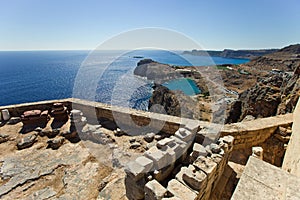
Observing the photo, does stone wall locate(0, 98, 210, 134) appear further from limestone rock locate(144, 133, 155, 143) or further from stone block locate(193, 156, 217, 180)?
stone block locate(193, 156, 217, 180)

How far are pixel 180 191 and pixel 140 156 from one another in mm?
1374

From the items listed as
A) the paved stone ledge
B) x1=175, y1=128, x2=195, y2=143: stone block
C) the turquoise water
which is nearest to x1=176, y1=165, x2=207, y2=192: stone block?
the paved stone ledge

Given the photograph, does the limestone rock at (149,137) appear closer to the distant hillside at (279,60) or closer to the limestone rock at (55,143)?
the limestone rock at (55,143)

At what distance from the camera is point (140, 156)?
3.79 meters

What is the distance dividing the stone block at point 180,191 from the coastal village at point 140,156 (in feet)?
0.05

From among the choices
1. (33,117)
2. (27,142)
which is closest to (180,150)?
(27,142)

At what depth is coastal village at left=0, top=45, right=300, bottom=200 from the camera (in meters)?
2.66

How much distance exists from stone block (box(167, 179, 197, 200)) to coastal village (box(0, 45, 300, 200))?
0.6 inches

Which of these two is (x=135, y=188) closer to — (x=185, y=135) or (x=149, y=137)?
(x=185, y=135)

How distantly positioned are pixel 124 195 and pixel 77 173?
1442 mm

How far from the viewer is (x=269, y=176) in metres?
2.30

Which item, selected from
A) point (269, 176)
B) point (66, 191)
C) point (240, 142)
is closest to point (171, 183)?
point (269, 176)

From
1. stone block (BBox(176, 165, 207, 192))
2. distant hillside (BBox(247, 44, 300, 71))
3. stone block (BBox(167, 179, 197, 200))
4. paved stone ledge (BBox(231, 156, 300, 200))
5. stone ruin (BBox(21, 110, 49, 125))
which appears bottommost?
stone ruin (BBox(21, 110, 49, 125))

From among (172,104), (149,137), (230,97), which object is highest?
(149,137)
